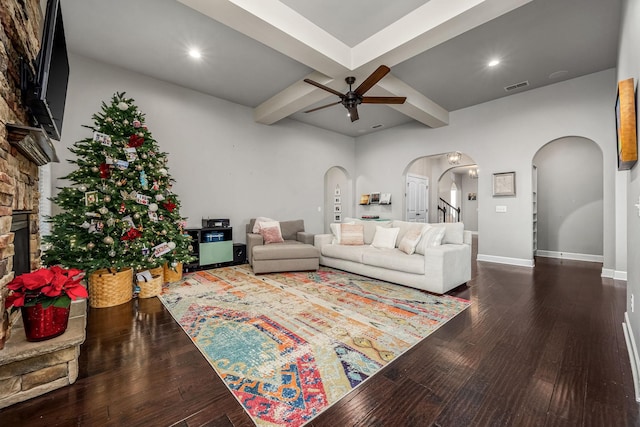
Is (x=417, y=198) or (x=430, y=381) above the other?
(x=417, y=198)

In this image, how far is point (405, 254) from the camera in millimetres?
3699

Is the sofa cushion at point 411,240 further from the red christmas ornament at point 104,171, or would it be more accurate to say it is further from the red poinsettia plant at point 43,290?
the red christmas ornament at point 104,171

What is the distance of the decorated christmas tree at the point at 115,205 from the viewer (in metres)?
2.85

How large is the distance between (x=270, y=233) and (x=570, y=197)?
21.2 feet

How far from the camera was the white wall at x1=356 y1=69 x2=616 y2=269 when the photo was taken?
4168 millimetres

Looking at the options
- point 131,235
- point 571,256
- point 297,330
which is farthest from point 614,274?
point 131,235

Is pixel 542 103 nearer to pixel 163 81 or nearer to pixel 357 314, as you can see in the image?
pixel 357 314

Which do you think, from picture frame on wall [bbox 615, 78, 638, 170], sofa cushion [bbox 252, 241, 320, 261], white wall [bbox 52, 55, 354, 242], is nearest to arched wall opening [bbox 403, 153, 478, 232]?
white wall [bbox 52, 55, 354, 242]

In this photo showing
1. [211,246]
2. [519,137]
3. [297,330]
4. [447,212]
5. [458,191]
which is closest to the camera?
[297,330]

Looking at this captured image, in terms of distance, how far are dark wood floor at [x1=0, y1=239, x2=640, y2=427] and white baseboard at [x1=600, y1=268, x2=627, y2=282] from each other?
1821 millimetres

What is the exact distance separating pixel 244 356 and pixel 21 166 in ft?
7.12

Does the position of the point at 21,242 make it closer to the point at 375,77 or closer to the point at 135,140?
the point at 135,140

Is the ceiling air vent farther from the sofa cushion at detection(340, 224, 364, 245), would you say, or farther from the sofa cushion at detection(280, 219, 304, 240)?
the sofa cushion at detection(280, 219, 304, 240)

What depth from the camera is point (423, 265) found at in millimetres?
3342
